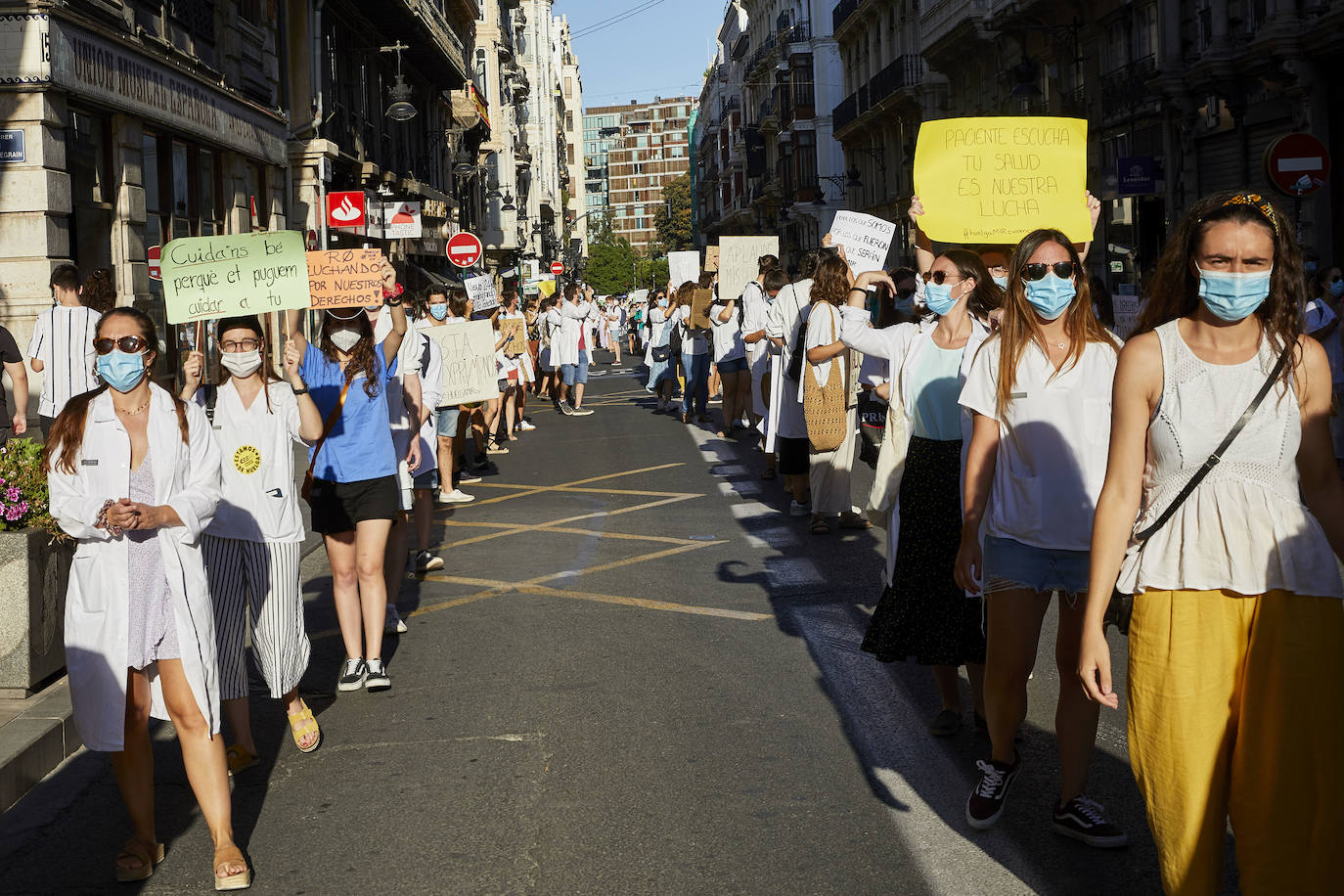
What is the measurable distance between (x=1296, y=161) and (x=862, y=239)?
21.9 ft

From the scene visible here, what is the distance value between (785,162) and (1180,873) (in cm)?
7103

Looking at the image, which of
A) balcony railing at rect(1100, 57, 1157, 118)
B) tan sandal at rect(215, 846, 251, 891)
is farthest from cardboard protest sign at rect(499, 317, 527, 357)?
tan sandal at rect(215, 846, 251, 891)

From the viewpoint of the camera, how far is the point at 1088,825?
4.63 metres

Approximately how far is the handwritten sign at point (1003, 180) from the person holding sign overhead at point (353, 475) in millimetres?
2592

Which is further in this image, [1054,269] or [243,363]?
[243,363]

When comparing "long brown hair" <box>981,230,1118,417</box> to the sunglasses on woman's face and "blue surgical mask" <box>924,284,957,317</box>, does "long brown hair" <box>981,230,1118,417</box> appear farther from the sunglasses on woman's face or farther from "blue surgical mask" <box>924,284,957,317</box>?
the sunglasses on woman's face

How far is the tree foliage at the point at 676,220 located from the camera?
6757 inches

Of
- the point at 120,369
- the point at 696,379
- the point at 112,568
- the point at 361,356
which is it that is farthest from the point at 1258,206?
the point at 696,379

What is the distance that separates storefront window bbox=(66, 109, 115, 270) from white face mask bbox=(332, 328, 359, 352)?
997cm

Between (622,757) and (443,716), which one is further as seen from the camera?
(443,716)

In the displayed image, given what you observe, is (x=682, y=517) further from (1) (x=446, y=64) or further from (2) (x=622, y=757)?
(1) (x=446, y=64)

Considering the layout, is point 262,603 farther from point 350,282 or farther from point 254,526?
point 350,282

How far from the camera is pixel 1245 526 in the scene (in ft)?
11.5

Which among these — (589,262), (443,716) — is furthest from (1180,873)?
(589,262)
